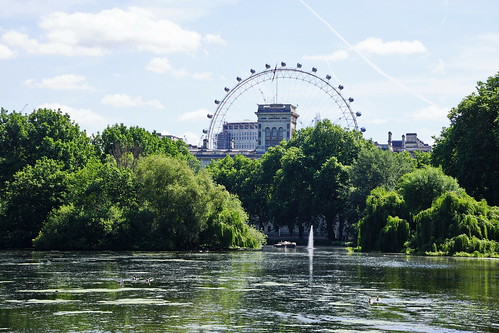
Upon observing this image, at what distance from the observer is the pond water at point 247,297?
3053 centimetres

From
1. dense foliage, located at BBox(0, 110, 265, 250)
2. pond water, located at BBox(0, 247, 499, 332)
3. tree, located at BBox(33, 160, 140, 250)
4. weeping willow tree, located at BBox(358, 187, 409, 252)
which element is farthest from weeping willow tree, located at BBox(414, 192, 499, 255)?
tree, located at BBox(33, 160, 140, 250)

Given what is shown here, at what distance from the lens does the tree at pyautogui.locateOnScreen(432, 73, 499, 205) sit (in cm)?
9531

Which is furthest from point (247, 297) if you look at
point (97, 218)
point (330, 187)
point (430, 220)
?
point (330, 187)

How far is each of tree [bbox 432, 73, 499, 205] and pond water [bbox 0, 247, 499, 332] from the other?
34.7 meters

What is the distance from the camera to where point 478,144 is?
95.8 metres

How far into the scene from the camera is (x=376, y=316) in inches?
1297

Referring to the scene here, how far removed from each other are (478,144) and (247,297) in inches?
2475

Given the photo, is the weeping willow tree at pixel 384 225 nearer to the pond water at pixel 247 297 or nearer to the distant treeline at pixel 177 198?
the distant treeline at pixel 177 198

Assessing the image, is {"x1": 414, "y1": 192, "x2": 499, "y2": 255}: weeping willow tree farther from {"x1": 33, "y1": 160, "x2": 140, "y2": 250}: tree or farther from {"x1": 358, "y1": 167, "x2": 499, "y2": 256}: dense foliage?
{"x1": 33, "y1": 160, "x2": 140, "y2": 250}: tree

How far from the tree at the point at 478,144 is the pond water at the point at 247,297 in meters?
34.7

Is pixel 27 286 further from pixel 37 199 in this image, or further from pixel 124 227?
pixel 37 199

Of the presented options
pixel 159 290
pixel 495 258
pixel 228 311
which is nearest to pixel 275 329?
pixel 228 311

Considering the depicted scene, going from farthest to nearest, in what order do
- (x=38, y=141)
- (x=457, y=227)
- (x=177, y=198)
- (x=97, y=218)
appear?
(x=38, y=141) < (x=97, y=218) < (x=177, y=198) < (x=457, y=227)

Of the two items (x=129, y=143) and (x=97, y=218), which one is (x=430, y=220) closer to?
(x=97, y=218)
